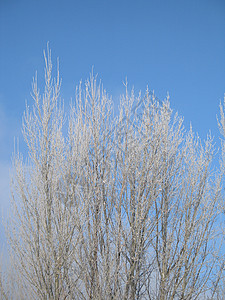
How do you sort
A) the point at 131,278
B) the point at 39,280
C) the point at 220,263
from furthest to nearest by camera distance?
1. the point at 220,263
2. the point at 131,278
3. the point at 39,280

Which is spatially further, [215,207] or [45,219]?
[215,207]

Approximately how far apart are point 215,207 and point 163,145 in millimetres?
1462

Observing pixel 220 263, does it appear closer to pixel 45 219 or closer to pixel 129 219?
pixel 129 219

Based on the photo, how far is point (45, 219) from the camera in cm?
472

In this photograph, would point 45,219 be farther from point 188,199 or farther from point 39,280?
point 188,199

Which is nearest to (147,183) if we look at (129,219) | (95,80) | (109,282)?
(129,219)

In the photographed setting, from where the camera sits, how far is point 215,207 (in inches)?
232

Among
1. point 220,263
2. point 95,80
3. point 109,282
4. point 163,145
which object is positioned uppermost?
point 95,80

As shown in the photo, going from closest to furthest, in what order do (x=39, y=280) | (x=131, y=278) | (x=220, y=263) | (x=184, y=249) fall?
(x=39, y=280)
(x=131, y=278)
(x=184, y=249)
(x=220, y=263)

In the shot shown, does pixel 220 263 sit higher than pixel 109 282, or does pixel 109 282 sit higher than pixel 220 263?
pixel 220 263

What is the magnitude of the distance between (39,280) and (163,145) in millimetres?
2884

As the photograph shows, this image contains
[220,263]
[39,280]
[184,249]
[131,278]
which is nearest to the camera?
[39,280]

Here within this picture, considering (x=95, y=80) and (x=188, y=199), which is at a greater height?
(x=95, y=80)

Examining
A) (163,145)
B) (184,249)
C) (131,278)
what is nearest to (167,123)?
(163,145)
